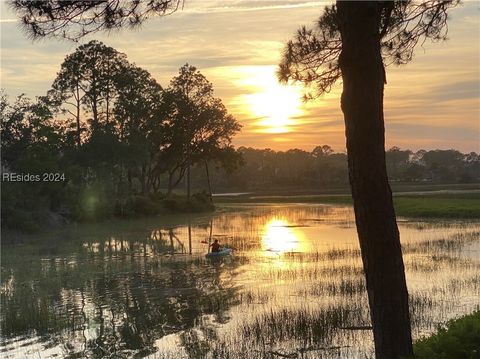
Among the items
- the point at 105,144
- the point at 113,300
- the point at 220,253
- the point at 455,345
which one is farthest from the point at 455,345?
the point at 105,144

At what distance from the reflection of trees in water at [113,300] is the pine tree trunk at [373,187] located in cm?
471

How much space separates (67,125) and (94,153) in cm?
654

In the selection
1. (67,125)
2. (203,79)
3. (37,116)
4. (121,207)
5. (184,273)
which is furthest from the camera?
(203,79)

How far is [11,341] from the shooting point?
10398 millimetres

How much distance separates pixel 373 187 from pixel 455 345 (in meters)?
1.85

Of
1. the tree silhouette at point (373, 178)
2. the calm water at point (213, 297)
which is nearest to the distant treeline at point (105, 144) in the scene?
the calm water at point (213, 297)

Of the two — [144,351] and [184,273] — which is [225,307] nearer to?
[144,351]

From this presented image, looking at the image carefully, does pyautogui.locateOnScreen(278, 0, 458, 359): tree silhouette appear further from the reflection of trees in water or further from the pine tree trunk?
the reflection of trees in water

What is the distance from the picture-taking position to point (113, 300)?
543 inches

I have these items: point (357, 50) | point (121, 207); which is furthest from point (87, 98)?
point (357, 50)

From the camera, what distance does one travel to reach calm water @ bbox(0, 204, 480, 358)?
9.73 meters

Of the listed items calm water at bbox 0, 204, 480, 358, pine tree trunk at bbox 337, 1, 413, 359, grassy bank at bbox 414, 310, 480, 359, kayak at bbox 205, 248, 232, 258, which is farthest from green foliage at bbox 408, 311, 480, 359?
kayak at bbox 205, 248, 232, 258

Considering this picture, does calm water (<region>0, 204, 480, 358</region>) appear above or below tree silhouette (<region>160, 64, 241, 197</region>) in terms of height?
below

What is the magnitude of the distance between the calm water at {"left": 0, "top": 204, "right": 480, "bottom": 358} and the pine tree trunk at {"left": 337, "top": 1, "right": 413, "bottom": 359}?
2.62 meters
